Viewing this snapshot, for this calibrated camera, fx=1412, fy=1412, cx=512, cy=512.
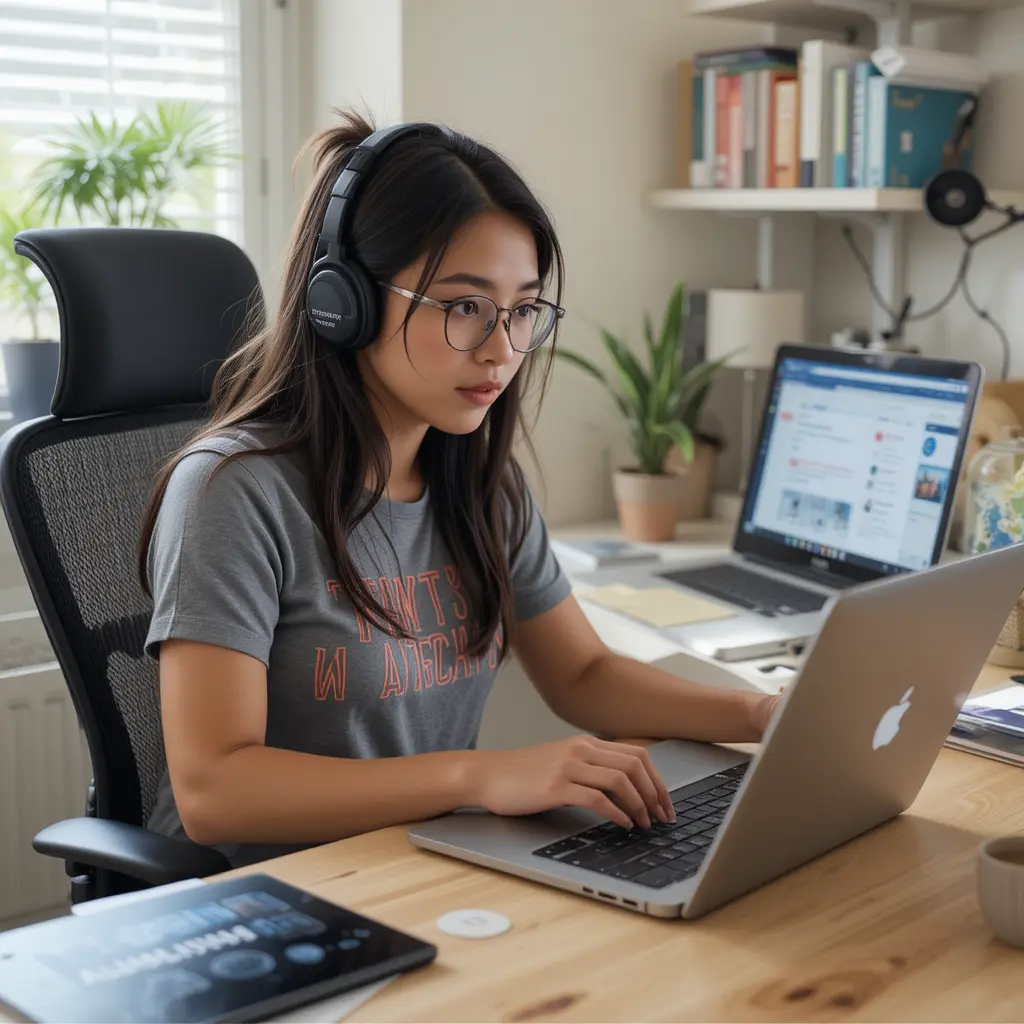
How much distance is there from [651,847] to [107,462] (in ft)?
2.42

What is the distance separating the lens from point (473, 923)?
97 centimetres

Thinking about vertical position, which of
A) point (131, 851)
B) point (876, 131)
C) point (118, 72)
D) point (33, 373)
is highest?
point (118, 72)

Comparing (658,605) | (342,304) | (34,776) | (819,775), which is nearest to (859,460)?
(658,605)

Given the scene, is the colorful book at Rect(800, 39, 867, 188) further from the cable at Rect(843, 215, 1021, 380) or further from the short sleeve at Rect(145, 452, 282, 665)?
the short sleeve at Rect(145, 452, 282, 665)

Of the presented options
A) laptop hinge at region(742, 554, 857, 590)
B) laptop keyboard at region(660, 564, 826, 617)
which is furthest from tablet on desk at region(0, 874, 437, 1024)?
laptop hinge at region(742, 554, 857, 590)

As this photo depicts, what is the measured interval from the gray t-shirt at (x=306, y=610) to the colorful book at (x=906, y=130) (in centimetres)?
120

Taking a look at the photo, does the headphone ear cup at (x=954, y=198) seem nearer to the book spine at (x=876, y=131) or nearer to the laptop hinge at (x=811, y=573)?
the book spine at (x=876, y=131)

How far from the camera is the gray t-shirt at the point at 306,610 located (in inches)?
48.6

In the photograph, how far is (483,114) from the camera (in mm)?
2436

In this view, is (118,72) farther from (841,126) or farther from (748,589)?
(748,589)

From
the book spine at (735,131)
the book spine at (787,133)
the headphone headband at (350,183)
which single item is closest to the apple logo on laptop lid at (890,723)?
the headphone headband at (350,183)

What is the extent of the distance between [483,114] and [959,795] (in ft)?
5.16

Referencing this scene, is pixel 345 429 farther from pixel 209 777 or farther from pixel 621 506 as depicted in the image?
pixel 621 506

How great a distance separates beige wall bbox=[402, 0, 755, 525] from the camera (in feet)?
7.89
